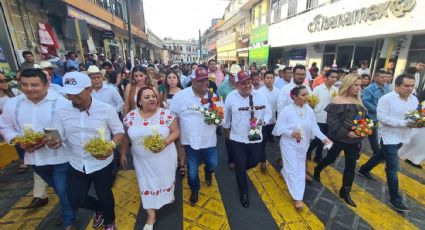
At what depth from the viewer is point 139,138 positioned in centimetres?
277

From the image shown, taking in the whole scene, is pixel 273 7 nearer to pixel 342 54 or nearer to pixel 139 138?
pixel 342 54

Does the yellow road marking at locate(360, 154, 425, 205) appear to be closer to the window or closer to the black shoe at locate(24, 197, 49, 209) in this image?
the black shoe at locate(24, 197, 49, 209)

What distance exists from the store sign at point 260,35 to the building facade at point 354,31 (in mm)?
1966

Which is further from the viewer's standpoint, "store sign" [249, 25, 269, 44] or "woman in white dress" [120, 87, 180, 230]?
"store sign" [249, 25, 269, 44]

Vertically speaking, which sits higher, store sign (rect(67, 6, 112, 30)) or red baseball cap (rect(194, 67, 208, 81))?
store sign (rect(67, 6, 112, 30))

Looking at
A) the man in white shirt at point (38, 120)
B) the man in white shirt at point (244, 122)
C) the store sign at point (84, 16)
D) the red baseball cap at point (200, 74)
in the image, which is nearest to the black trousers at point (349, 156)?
the man in white shirt at point (244, 122)

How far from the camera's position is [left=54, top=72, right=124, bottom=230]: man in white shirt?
2.44 metres

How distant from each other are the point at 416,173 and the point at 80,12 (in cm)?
1409

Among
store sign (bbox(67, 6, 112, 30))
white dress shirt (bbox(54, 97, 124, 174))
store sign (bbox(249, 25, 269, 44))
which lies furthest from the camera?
store sign (bbox(249, 25, 269, 44))

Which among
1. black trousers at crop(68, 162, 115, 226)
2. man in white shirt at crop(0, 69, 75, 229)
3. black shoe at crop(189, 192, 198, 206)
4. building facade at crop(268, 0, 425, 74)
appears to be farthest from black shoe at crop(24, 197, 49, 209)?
building facade at crop(268, 0, 425, 74)

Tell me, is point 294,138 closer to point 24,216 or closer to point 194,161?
point 194,161

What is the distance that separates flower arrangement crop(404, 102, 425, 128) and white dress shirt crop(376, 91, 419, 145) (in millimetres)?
70

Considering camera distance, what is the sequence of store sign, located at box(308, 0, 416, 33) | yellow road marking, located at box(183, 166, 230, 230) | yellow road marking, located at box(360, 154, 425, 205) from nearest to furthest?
yellow road marking, located at box(183, 166, 230, 230)
yellow road marking, located at box(360, 154, 425, 205)
store sign, located at box(308, 0, 416, 33)

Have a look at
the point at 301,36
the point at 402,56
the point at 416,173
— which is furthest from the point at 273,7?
the point at 416,173
